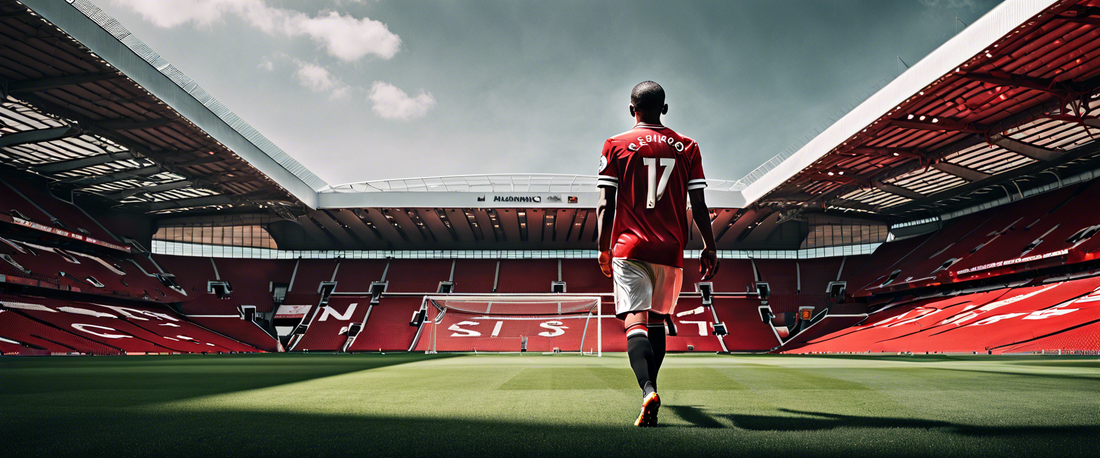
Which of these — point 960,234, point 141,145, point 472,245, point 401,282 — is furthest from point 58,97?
point 960,234

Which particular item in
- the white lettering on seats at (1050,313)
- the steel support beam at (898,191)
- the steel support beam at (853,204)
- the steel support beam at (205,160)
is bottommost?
the white lettering on seats at (1050,313)

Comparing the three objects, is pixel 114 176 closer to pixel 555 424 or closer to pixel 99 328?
pixel 99 328

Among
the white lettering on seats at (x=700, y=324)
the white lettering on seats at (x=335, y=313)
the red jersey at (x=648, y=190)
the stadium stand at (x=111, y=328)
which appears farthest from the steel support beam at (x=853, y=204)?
the stadium stand at (x=111, y=328)

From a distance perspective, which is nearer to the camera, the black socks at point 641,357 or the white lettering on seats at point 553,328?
the black socks at point 641,357

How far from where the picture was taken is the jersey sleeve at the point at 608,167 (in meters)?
3.49

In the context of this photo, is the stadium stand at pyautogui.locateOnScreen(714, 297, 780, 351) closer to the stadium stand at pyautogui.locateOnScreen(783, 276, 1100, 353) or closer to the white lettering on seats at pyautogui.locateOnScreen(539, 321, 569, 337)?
the stadium stand at pyautogui.locateOnScreen(783, 276, 1100, 353)

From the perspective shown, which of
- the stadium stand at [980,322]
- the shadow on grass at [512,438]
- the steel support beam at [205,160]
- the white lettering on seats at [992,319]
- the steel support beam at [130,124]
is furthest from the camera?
the steel support beam at [205,160]

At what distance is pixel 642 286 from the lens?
10.9 feet

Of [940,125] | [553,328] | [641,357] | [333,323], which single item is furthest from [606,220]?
[333,323]

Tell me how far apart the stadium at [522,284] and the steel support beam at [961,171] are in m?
0.19

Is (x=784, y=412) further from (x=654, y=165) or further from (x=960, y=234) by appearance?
(x=960, y=234)

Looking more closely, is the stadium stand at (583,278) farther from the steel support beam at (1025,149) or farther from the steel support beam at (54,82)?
the steel support beam at (54,82)

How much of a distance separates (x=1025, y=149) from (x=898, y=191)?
767 cm

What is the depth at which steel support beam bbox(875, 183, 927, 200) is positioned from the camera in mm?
31766
